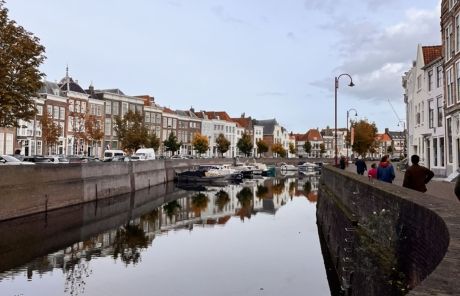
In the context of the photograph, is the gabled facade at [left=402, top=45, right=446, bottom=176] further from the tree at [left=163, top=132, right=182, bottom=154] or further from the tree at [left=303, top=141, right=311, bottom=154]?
the tree at [left=303, top=141, right=311, bottom=154]

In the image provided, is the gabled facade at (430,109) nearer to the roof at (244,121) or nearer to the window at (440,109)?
the window at (440,109)

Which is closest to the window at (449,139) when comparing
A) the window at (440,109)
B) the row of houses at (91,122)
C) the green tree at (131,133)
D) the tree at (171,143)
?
the window at (440,109)

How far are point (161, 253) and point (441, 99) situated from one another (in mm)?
26115

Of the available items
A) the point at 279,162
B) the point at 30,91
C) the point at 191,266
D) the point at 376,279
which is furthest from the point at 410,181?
the point at 279,162

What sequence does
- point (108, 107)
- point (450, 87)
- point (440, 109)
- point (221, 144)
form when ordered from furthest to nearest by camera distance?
point (221, 144) < point (108, 107) < point (440, 109) < point (450, 87)

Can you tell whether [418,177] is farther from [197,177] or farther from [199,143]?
[199,143]

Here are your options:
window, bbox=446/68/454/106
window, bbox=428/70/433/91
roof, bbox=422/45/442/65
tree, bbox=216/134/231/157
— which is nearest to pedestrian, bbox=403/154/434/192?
window, bbox=446/68/454/106

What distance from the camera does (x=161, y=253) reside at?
794 inches

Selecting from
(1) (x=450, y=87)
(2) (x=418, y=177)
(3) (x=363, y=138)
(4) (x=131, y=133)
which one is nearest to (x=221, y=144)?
(4) (x=131, y=133)

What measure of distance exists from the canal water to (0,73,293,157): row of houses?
49.9 feet

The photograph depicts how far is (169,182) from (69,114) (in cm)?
1965

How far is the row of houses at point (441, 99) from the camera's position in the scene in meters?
28.8

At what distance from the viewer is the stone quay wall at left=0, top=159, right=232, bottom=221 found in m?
26.1

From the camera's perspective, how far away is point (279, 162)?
388 ft
